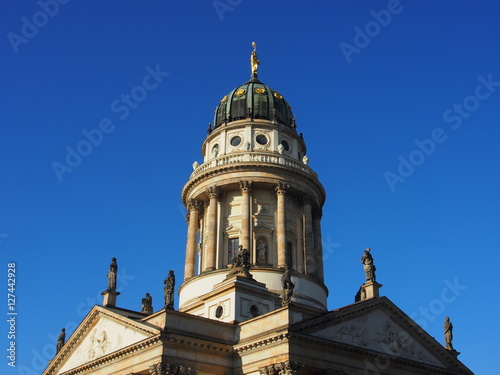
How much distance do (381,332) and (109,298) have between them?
17.2 m

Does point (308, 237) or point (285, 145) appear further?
point (285, 145)

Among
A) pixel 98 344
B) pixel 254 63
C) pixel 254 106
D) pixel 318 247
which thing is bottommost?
pixel 98 344

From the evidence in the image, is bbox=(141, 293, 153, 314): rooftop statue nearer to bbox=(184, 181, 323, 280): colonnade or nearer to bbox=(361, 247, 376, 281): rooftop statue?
bbox=(184, 181, 323, 280): colonnade

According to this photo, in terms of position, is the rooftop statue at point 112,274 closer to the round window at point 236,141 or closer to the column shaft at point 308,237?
the column shaft at point 308,237

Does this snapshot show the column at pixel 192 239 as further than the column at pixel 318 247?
Yes

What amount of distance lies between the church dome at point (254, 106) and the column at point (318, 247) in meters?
8.26

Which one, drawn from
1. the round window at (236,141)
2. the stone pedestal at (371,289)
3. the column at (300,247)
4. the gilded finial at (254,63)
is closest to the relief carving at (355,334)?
the stone pedestal at (371,289)

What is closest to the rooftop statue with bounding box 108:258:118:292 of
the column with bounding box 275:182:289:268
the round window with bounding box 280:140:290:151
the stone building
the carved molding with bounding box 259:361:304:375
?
the stone building

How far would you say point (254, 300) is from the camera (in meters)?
36.5

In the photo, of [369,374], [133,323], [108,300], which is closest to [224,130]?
[108,300]

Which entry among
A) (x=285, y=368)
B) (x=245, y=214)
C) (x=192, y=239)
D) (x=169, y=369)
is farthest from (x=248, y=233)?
(x=285, y=368)

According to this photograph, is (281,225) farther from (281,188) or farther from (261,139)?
(261,139)

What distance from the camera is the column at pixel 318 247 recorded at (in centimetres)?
4528

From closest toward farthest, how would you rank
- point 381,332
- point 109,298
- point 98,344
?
point 381,332 < point 98,344 < point 109,298
